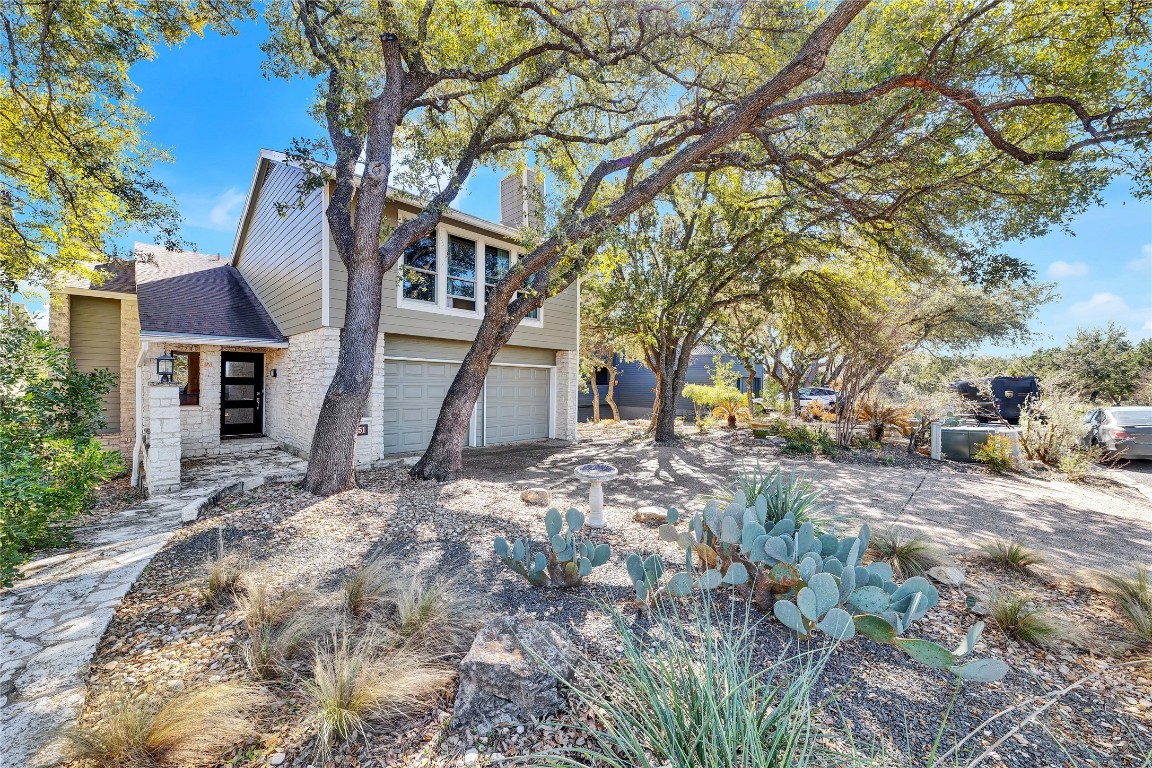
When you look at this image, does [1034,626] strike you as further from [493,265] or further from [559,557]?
[493,265]

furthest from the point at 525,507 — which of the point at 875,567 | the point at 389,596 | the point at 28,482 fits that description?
the point at 28,482

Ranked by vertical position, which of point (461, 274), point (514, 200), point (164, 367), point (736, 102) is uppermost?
point (514, 200)

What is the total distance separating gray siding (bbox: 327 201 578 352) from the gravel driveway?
2.62m

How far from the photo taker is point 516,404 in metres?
10.6

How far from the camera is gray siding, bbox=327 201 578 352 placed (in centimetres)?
745

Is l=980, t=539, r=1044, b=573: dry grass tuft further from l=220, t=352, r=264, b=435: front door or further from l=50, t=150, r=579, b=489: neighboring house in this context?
l=220, t=352, r=264, b=435: front door

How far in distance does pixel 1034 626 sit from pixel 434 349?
877 cm

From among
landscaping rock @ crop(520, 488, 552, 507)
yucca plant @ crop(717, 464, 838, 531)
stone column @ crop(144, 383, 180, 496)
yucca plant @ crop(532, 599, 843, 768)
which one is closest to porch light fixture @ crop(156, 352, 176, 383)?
stone column @ crop(144, 383, 180, 496)

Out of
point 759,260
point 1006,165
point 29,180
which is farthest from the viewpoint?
point 759,260

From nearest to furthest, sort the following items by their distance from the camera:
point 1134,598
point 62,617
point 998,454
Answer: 1. point 62,617
2. point 1134,598
3. point 998,454

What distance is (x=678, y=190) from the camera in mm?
9188

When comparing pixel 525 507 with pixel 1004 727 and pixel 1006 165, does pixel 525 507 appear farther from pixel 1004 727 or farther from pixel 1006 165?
pixel 1006 165

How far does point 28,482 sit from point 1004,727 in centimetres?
609

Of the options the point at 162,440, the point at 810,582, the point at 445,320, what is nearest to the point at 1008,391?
the point at 445,320
